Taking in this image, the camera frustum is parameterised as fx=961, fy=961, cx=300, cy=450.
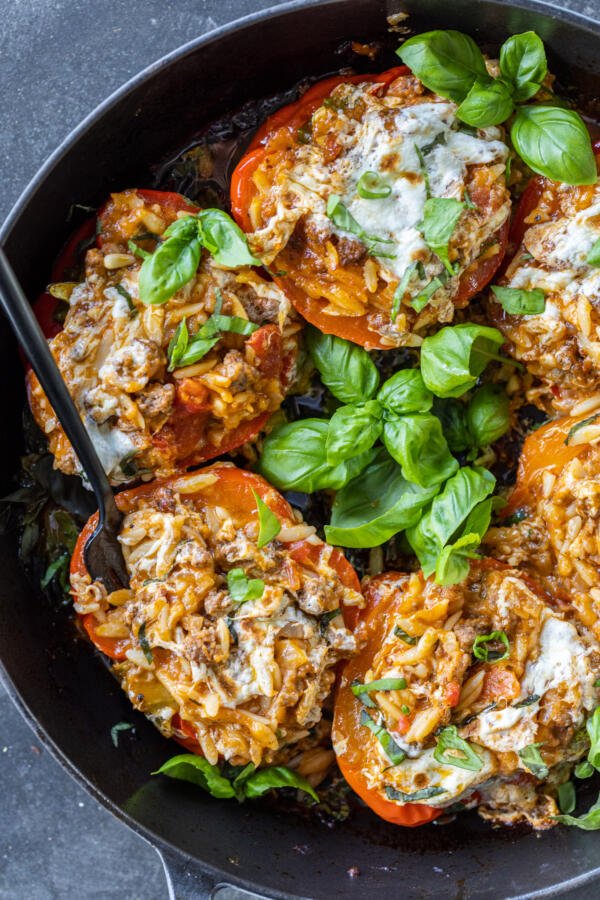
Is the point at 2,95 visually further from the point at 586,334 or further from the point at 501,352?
the point at 586,334

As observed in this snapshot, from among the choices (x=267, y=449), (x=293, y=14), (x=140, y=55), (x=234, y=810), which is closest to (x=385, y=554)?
(x=267, y=449)

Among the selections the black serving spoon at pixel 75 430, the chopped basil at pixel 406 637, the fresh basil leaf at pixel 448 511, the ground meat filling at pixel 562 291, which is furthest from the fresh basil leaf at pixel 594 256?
the black serving spoon at pixel 75 430

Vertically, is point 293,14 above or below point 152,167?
above

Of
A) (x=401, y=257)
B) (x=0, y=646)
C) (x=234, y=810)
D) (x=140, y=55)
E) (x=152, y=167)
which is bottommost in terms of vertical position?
(x=234, y=810)

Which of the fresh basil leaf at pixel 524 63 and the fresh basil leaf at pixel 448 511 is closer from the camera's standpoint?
the fresh basil leaf at pixel 524 63

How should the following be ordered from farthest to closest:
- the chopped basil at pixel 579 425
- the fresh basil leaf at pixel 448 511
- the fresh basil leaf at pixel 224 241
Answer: the chopped basil at pixel 579 425
the fresh basil leaf at pixel 448 511
the fresh basil leaf at pixel 224 241

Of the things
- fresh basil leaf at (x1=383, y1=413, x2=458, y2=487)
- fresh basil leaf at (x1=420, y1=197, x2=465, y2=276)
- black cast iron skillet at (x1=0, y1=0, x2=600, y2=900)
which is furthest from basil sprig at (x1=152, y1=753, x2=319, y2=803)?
fresh basil leaf at (x1=420, y1=197, x2=465, y2=276)

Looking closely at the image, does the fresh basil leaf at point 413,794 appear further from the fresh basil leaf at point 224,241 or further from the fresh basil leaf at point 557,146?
the fresh basil leaf at point 557,146
